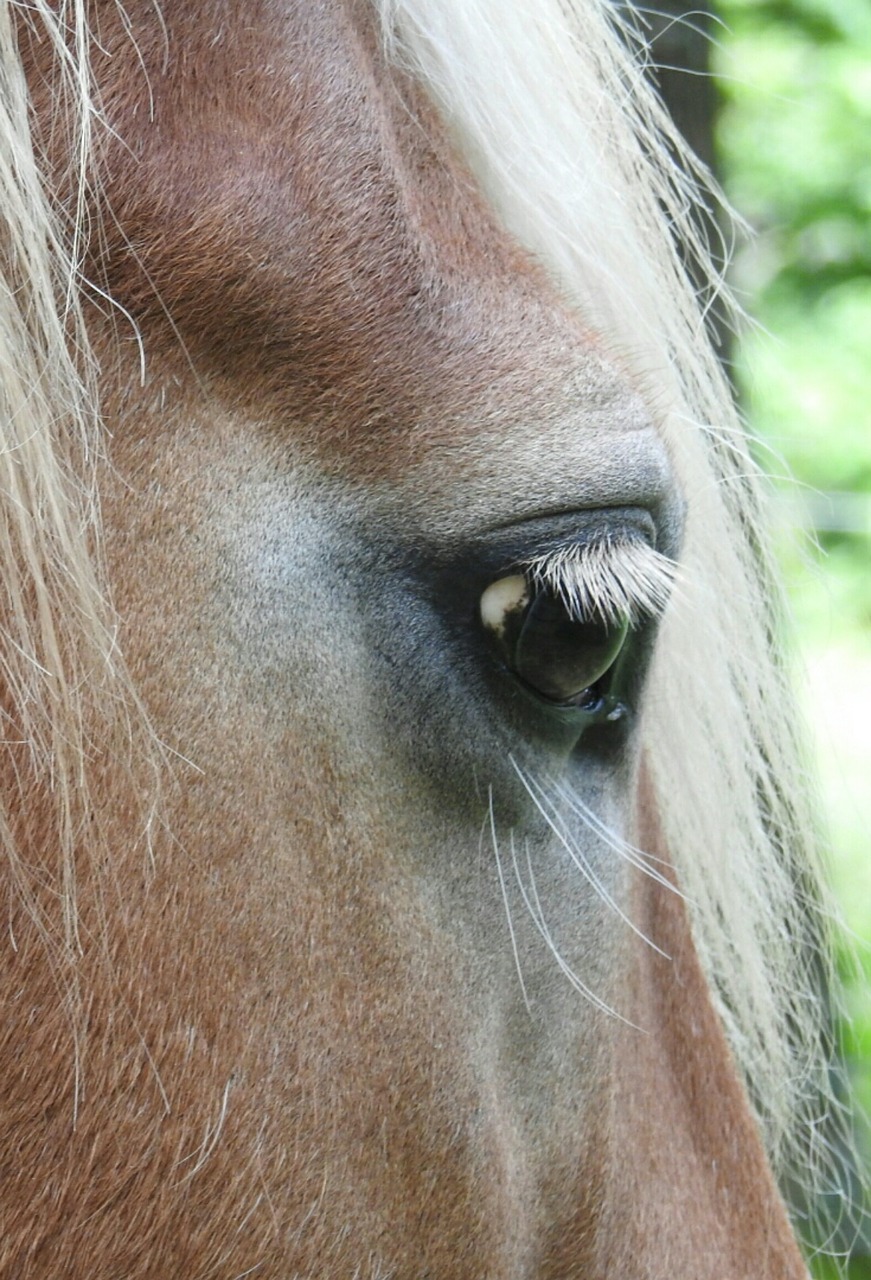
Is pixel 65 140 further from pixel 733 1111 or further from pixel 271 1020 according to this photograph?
pixel 733 1111

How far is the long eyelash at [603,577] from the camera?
1.07 meters

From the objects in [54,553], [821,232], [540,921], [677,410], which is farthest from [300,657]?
[821,232]

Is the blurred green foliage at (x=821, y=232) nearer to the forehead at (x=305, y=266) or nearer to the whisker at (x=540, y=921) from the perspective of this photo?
the whisker at (x=540, y=921)

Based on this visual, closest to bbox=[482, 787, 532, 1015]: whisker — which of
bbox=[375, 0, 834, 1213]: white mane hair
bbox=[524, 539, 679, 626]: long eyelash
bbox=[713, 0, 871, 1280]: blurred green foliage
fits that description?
bbox=[524, 539, 679, 626]: long eyelash

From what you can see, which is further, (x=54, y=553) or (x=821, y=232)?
(x=821, y=232)

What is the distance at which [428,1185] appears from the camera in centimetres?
108

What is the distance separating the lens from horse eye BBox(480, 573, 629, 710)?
1.09 m

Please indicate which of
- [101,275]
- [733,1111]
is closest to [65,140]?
[101,275]

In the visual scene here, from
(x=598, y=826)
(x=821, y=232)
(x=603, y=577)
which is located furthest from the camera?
(x=821, y=232)

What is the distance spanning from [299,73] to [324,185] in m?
0.10

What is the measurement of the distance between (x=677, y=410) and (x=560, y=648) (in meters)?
0.43

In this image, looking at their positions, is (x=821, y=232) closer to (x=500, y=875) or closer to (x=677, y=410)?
(x=677, y=410)

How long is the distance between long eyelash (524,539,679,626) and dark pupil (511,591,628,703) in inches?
0.4

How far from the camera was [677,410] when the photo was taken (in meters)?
1.43
